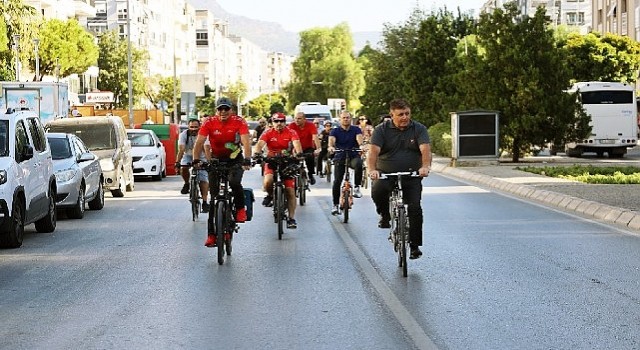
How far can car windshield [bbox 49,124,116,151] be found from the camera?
2938cm

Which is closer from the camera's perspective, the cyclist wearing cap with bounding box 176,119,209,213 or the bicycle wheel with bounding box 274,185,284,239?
the bicycle wheel with bounding box 274,185,284,239

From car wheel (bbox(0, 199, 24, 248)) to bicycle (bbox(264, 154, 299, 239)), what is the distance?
3.18 metres

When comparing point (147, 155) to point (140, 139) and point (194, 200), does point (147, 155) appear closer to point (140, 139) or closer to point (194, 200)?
point (140, 139)

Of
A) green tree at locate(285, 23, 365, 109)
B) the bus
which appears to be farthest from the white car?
green tree at locate(285, 23, 365, 109)

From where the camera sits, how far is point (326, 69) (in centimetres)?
15562

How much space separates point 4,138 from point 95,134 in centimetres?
1224

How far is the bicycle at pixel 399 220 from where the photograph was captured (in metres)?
12.8

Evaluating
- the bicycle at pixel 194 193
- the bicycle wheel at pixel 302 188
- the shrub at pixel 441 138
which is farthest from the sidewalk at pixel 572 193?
the shrub at pixel 441 138

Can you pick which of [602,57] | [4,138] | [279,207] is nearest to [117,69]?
[602,57]

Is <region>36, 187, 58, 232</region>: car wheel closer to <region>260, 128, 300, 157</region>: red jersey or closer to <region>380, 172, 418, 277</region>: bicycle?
<region>260, 128, 300, 157</region>: red jersey

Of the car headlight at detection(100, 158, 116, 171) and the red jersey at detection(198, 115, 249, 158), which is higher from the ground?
the red jersey at detection(198, 115, 249, 158)

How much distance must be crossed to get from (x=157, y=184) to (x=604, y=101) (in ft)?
83.8

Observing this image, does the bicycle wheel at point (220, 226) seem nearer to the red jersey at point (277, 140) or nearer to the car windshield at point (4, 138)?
the car windshield at point (4, 138)

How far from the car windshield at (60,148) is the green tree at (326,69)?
130 m
